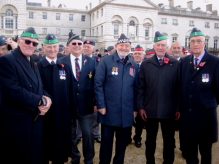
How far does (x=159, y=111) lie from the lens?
15.7 ft

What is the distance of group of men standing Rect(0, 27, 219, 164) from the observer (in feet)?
12.4

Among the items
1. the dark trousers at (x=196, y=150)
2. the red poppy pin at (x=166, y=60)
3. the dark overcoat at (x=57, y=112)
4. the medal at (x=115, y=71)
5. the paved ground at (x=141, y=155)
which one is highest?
the red poppy pin at (x=166, y=60)

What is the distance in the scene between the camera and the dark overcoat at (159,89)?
4.79 metres

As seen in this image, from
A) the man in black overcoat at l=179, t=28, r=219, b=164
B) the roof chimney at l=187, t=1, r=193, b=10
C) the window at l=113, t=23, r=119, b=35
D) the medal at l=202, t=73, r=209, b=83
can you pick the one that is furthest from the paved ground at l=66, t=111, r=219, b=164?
the roof chimney at l=187, t=1, r=193, b=10

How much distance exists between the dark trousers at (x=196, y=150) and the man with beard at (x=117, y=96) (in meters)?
1.07

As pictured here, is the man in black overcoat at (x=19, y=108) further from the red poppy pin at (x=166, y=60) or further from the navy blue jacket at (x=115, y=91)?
the red poppy pin at (x=166, y=60)

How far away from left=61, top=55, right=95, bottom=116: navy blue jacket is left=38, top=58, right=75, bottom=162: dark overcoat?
0.34m

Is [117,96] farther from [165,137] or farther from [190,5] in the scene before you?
[190,5]

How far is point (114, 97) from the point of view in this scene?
15.4 feet

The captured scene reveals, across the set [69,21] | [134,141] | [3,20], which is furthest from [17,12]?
[134,141]

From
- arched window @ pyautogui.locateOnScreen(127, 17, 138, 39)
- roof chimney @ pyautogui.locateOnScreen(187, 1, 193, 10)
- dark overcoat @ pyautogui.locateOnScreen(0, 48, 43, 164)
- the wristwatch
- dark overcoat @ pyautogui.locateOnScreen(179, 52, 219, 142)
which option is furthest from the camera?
roof chimney @ pyautogui.locateOnScreen(187, 1, 193, 10)

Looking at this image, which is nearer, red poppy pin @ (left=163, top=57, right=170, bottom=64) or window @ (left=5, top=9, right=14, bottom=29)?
red poppy pin @ (left=163, top=57, right=170, bottom=64)

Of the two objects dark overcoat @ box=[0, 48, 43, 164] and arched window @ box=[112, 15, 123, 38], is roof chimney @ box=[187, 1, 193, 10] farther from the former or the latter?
dark overcoat @ box=[0, 48, 43, 164]

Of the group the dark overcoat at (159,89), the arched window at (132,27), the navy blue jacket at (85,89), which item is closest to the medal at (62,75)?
the navy blue jacket at (85,89)
